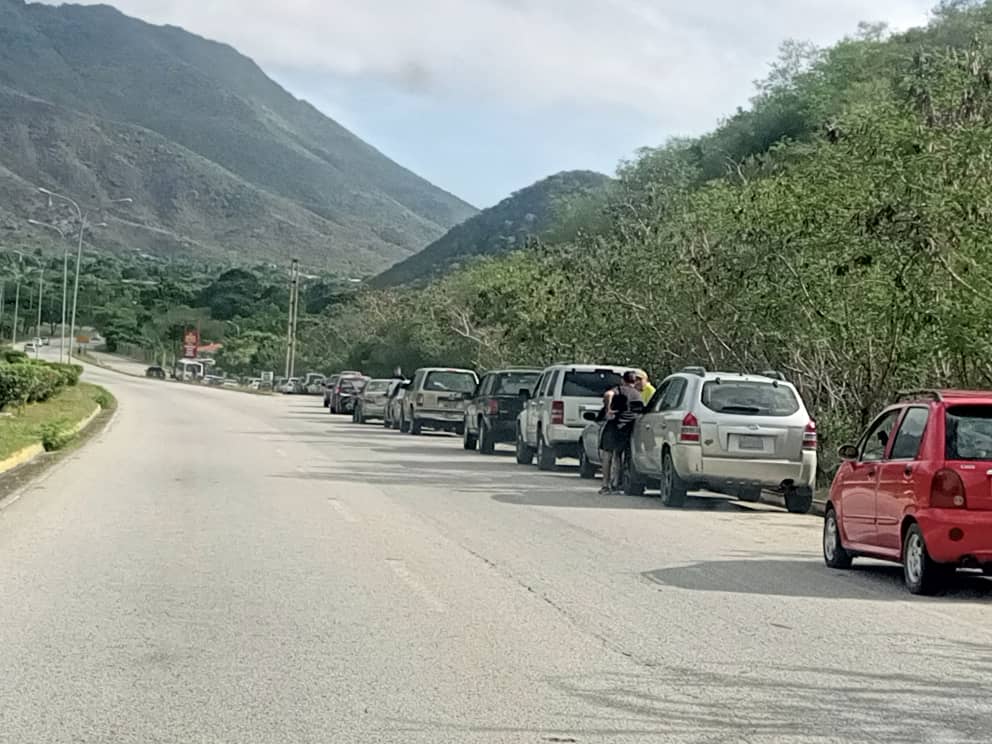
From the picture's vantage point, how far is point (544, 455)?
26.7m

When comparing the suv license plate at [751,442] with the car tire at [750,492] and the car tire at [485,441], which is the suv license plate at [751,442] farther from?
the car tire at [485,441]

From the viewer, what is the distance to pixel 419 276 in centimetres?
12781

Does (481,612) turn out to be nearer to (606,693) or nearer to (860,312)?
(606,693)

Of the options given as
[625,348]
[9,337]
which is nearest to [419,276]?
[9,337]

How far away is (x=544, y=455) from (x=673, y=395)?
253 inches

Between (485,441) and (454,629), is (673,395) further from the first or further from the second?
(485,441)

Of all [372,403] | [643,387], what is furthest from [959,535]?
[372,403]

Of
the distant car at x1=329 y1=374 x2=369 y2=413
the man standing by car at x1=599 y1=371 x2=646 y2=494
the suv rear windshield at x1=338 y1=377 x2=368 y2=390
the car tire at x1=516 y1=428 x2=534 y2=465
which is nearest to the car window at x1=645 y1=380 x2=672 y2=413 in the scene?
the man standing by car at x1=599 y1=371 x2=646 y2=494

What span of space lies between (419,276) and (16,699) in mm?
120592

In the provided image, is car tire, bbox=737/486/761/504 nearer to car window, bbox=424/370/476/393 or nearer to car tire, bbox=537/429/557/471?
car tire, bbox=537/429/557/471

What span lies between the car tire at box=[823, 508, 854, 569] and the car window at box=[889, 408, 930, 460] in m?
1.25

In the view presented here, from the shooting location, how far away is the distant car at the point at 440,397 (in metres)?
39.1

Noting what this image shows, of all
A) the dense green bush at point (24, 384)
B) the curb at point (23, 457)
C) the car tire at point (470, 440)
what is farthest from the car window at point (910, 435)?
the dense green bush at point (24, 384)

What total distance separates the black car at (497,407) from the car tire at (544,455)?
3.99 m
